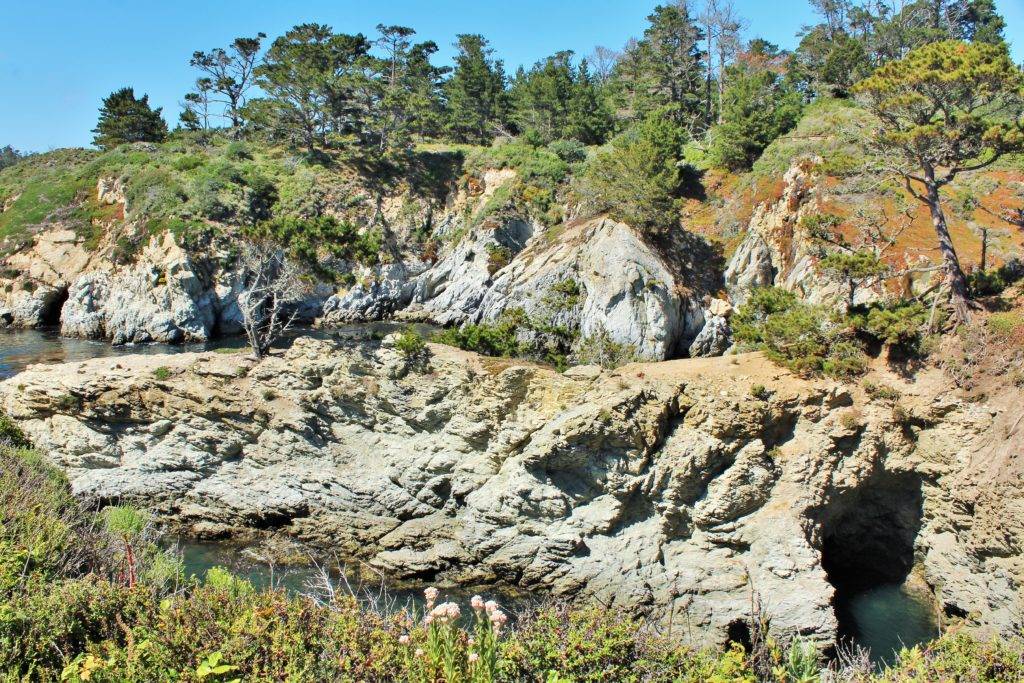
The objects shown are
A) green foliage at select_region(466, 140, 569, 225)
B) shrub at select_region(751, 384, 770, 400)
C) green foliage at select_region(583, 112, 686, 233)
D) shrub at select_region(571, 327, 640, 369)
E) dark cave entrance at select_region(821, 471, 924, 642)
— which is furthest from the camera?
green foliage at select_region(466, 140, 569, 225)

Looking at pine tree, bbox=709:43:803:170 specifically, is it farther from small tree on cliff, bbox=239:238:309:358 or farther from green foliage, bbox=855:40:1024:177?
small tree on cliff, bbox=239:238:309:358

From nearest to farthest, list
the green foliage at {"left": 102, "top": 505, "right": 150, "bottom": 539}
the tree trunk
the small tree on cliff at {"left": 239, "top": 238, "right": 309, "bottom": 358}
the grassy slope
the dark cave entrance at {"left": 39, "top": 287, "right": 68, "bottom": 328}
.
Result: the green foliage at {"left": 102, "top": 505, "right": 150, "bottom": 539} → the tree trunk → the small tree on cliff at {"left": 239, "top": 238, "right": 309, "bottom": 358} → the grassy slope → the dark cave entrance at {"left": 39, "top": 287, "right": 68, "bottom": 328}

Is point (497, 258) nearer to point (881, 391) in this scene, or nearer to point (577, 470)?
point (577, 470)

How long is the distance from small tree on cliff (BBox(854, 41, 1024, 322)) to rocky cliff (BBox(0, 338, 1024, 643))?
6.33m

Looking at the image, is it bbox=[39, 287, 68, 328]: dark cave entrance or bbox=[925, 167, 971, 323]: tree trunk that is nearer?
bbox=[925, 167, 971, 323]: tree trunk

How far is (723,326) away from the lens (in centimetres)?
3456

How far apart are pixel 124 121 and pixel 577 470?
69.9m

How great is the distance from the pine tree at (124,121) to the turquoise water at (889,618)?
250ft

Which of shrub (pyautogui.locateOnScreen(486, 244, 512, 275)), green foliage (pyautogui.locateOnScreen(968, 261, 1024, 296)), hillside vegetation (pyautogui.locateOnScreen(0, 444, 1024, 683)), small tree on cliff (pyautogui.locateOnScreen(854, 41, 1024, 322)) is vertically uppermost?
small tree on cliff (pyautogui.locateOnScreen(854, 41, 1024, 322))

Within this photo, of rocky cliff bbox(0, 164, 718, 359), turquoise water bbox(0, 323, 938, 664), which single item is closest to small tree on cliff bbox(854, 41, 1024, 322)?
turquoise water bbox(0, 323, 938, 664)

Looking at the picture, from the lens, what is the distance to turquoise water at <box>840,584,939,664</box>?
19344 mm

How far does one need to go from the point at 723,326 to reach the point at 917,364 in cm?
1349

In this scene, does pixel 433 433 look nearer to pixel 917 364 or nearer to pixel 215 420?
pixel 215 420

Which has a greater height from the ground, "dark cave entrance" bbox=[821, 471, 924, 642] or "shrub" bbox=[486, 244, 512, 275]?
"shrub" bbox=[486, 244, 512, 275]
